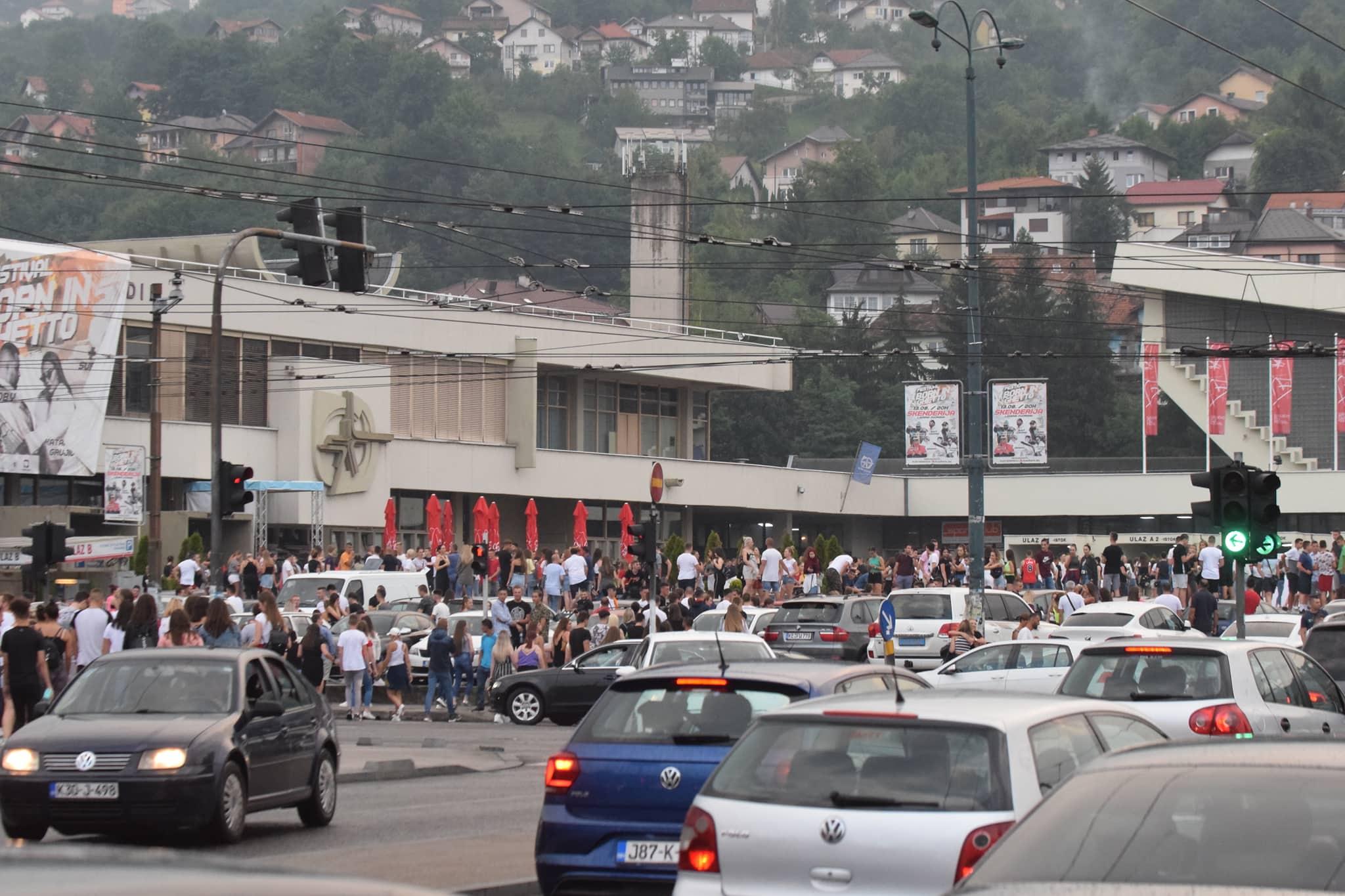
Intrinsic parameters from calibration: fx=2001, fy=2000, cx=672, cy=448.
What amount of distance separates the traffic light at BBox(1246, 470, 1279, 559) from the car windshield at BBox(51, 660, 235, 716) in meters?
12.0

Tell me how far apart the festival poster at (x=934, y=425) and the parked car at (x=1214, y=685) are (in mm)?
32626

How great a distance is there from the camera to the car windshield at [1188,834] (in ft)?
17.1

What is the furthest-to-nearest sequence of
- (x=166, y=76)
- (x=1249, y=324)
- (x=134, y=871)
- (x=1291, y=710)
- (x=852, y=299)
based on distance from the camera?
(x=166, y=76)
(x=852, y=299)
(x=1249, y=324)
(x=1291, y=710)
(x=134, y=871)

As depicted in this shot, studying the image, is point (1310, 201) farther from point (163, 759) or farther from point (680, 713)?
point (680, 713)

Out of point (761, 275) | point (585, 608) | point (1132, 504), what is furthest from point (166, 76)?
point (585, 608)

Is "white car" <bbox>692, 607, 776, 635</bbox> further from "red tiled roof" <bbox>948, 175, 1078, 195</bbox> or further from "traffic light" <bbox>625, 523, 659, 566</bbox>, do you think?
"red tiled roof" <bbox>948, 175, 1078, 195</bbox>

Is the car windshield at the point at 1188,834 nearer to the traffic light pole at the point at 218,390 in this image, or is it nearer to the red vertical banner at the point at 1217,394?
the traffic light pole at the point at 218,390

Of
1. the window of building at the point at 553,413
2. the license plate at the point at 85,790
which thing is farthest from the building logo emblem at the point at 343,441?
the license plate at the point at 85,790

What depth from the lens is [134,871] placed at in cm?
359

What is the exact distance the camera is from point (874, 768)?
26.4ft

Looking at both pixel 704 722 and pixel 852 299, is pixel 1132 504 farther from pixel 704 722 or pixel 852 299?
pixel 852 299

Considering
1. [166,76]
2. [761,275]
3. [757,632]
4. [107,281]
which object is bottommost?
[757,632]

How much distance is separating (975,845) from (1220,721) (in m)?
6.69

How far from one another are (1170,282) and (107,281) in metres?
40.4
